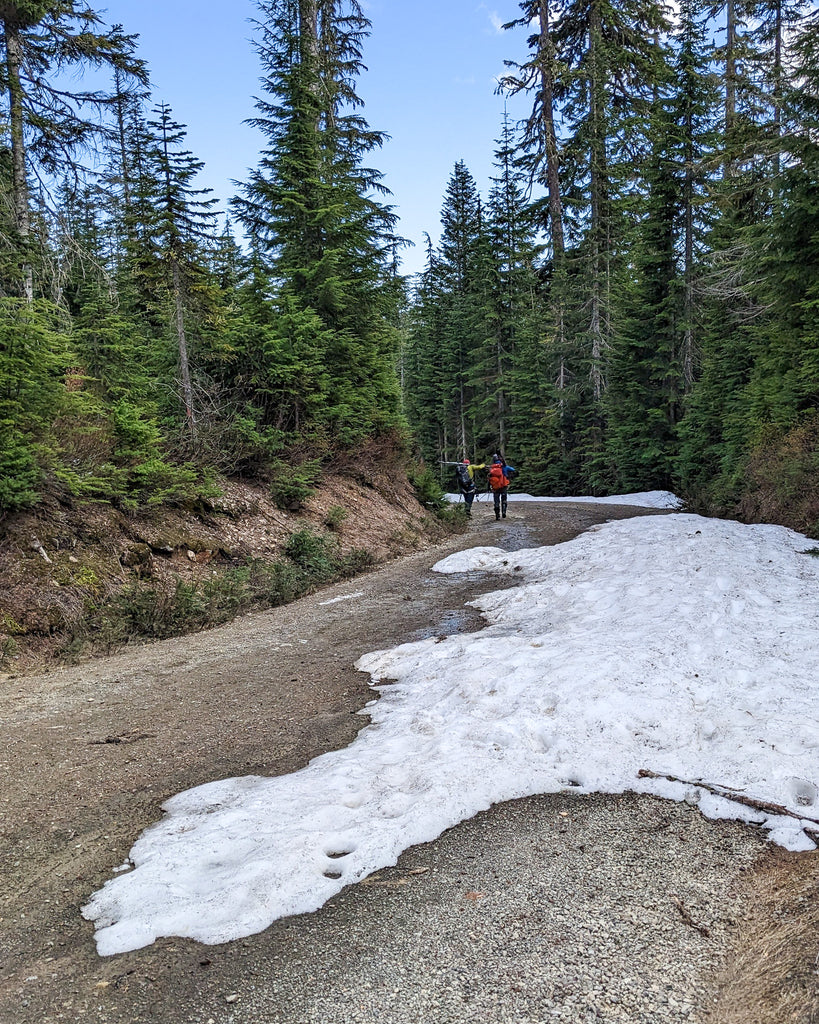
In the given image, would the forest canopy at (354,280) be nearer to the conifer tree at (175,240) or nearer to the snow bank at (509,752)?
the conifer tree at (175,240)

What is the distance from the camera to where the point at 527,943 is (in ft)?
7.54

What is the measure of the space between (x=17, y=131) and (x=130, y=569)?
8.91m

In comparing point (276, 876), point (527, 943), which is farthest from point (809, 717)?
point (276, 876)

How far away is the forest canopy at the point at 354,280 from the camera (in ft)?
31.1

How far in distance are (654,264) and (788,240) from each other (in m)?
12.6

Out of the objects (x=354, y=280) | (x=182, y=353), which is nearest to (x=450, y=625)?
(x=182, y=353)

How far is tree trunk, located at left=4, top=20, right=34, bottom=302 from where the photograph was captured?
1038 cm

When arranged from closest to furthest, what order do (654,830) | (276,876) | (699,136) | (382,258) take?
(276,876), (654,830), (382,258), (699,136)

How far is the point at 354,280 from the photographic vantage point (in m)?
14.5

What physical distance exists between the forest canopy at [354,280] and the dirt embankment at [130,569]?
45cm

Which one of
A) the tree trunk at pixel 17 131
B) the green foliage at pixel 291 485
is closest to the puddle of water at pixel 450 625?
the green foliage at pixel 291 485

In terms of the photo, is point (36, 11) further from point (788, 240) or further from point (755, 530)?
point (755, 530)

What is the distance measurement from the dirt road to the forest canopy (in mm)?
3209

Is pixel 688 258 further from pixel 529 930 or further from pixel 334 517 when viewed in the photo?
pixel 529 930
